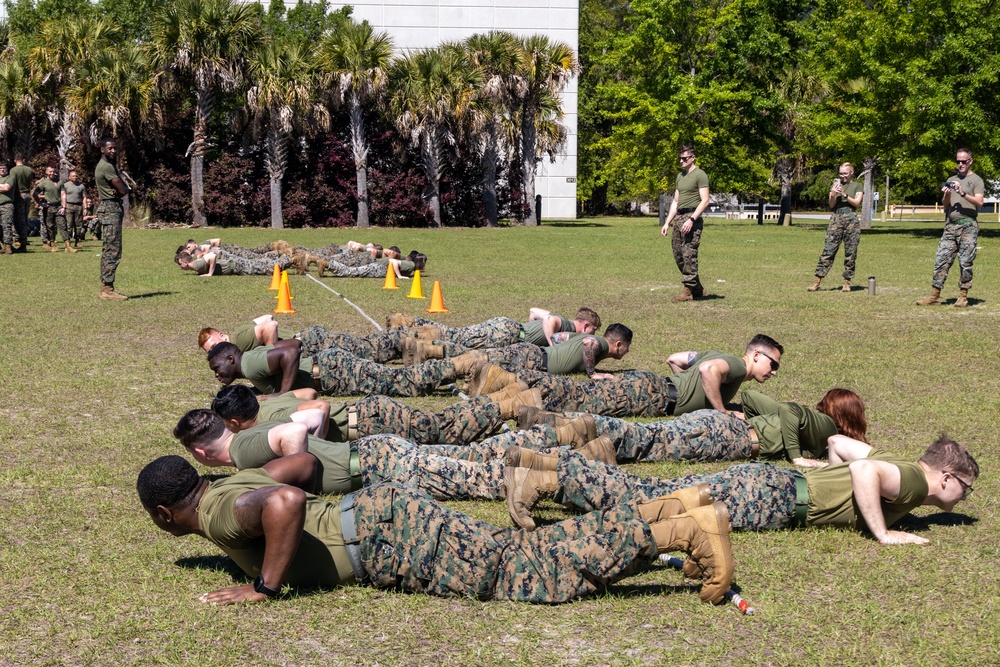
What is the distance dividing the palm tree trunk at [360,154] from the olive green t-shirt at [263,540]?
145ft

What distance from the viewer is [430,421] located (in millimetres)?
7492

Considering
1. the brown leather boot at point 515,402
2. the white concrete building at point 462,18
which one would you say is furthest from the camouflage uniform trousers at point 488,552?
the white concrete building at point 462,18

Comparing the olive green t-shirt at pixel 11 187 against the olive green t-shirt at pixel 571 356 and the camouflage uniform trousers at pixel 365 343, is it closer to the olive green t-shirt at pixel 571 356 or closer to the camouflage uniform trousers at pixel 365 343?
the camouflage uniform trousers at pixel 365 343

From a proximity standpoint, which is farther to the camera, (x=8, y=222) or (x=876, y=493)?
(x=8, y=222)

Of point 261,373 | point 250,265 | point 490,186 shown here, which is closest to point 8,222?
point 250,265

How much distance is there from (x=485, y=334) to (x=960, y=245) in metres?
8.89

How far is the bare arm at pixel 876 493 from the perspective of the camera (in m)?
5.74

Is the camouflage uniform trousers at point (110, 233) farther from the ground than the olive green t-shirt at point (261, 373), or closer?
farther from the ground

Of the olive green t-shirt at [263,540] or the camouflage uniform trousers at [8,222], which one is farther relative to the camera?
the camouflage uniform trousers at [8,222]

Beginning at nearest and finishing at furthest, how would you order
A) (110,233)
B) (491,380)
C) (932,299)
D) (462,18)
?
(491,380)
(110,233)
(932,299)
(462,18)

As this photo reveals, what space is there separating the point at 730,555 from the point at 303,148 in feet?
154

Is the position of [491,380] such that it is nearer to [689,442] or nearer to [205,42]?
[689,442]

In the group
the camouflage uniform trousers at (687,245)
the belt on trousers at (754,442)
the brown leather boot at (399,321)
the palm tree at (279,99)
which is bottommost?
the belt on trousers at (754,442)

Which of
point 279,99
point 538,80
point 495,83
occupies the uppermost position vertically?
point 538,80
